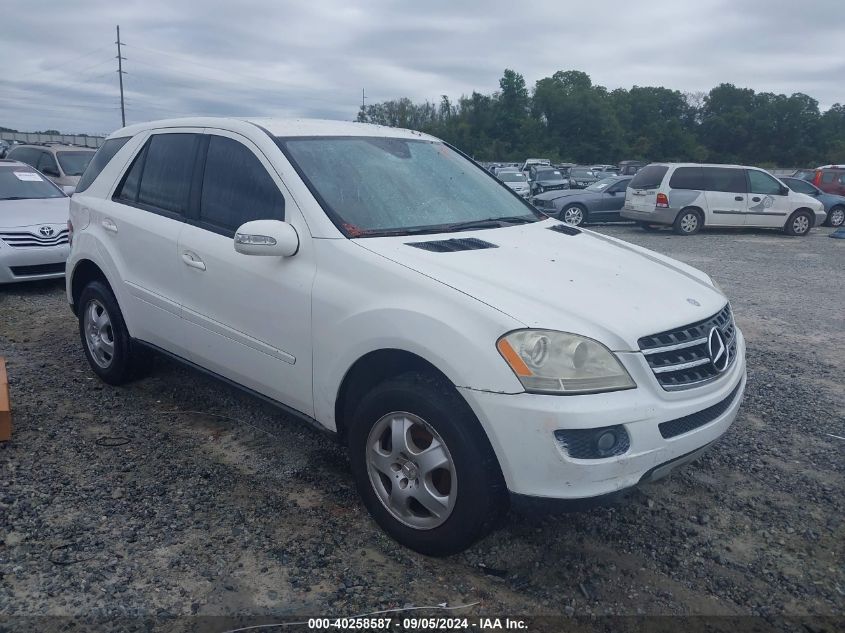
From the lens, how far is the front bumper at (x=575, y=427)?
2.45 m

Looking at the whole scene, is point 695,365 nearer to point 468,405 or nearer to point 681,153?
point 468,405

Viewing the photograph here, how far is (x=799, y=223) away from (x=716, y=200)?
7.47 ft

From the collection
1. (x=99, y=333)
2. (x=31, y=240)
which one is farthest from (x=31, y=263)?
(x=99, y=333)

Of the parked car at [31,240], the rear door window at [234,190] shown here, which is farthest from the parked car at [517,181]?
the rear door window at [234,190]

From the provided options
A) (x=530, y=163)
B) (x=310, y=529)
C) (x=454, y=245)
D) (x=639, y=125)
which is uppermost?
(x=639, y=125)

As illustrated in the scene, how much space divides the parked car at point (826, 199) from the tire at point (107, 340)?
58.3 ft

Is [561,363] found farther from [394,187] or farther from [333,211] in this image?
[394,187]

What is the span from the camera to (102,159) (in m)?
4.85

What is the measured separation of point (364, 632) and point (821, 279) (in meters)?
10.1

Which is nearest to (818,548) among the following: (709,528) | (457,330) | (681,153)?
(709,528)

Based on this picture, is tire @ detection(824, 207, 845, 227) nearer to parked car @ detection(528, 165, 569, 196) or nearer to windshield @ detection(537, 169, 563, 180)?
parked car @ detection(528, 165, 569, 196)

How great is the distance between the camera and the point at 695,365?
9.14 ft

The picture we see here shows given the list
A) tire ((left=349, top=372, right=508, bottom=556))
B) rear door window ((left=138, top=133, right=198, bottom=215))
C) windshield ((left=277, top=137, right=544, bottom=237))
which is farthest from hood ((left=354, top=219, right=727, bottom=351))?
rear door window ((left=138, top=133, right=198, bottom=215))

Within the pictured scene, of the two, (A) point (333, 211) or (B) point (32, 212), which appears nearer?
(A) point (333, 211)
